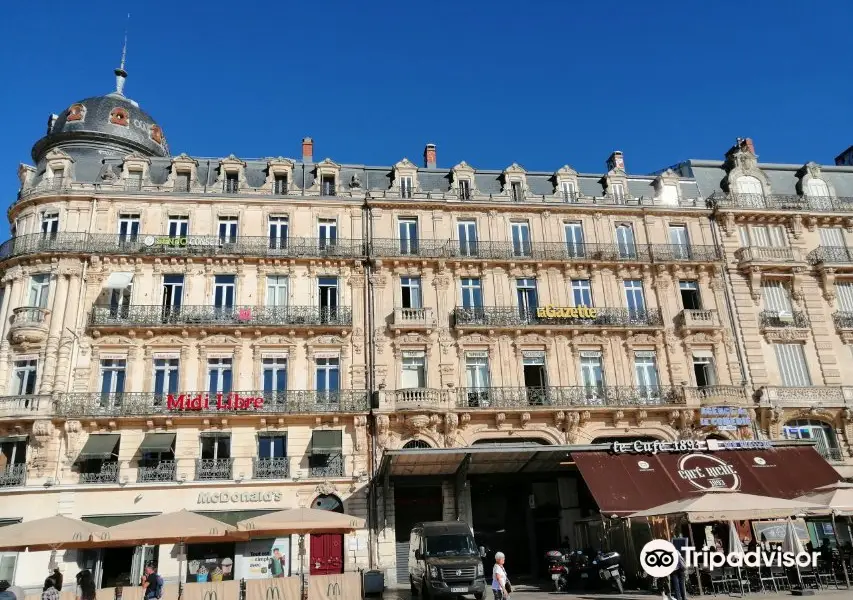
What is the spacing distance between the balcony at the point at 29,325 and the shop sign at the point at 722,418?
81.8ft

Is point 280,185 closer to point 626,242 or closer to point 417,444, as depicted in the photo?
point 417,444

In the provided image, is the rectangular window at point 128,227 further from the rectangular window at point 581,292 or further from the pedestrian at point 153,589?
the rectangular window at point 581,292

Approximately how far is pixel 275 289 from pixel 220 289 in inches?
83.1

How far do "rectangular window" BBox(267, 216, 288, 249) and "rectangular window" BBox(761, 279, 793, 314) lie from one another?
20502 millimetres

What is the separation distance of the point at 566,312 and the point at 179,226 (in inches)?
630

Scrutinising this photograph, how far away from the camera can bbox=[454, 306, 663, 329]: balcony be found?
2681 cm

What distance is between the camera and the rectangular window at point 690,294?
28844mm

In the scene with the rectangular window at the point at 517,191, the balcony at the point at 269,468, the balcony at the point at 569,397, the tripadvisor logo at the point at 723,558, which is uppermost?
the rectangular window at the point at 517,191

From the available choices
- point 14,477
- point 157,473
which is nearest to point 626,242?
point 157,473

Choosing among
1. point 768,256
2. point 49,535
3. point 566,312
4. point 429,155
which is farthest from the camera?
point 429,155

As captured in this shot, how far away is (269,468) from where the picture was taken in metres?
24.0

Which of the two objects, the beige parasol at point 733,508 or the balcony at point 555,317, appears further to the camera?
the balcony at point 555,317

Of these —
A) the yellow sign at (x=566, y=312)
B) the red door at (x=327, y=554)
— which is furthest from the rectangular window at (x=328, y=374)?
the yellow sign at (x=566, y=312)

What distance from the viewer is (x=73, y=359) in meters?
24.4
